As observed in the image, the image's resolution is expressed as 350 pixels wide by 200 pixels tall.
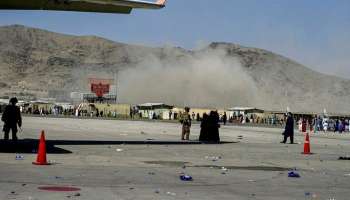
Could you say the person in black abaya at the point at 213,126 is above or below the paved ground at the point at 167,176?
above

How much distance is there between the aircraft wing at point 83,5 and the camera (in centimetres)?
2689

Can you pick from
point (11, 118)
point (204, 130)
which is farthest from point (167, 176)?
point (204, 130)

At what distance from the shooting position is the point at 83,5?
28.0m

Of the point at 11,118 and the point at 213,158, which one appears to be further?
the point at 11,118

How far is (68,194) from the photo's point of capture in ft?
42.0

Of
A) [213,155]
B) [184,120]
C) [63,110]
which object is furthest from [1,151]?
[63,110]

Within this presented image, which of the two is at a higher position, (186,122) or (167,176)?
(186,122)

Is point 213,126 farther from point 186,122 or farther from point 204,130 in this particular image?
point 186,122

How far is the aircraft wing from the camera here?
26.9m

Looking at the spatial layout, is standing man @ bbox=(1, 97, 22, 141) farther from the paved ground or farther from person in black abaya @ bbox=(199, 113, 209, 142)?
person in black abaya @ bbox=(199, 113, 209, 142)

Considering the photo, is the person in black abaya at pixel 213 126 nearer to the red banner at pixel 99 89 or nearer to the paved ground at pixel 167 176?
the paved ground at pixel 167 176

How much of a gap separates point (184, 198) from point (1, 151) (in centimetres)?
1132

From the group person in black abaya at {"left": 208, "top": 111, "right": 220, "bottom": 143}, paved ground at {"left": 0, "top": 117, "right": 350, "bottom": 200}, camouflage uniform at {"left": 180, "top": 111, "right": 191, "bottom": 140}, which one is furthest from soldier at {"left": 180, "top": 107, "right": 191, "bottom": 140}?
paved ground at {"left": 0, "top": 117, "right": 350, "bottom": 200}

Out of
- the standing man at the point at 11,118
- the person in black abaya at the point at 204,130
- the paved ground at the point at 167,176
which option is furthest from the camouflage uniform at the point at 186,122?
the standing man at the point at 11,118
